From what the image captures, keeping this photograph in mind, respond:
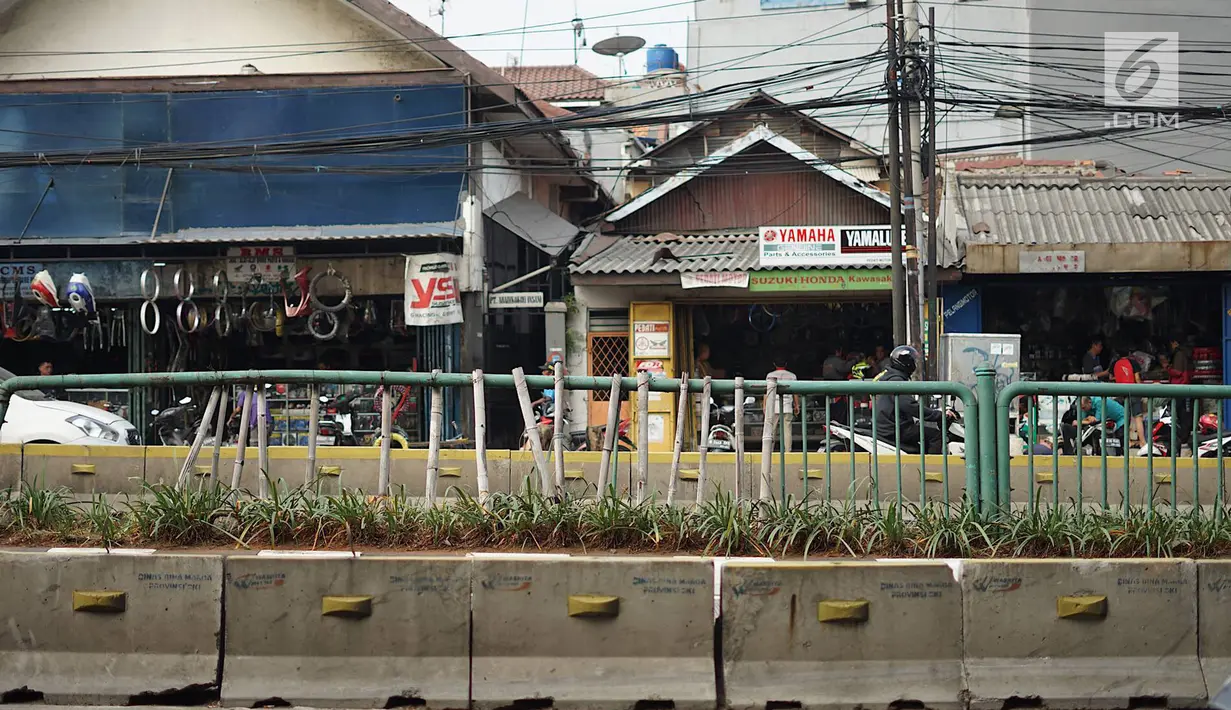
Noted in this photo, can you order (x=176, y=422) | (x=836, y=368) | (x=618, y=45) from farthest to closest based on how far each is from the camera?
(x=618, y=45), (x=836, y=368), (x=176, y=422)

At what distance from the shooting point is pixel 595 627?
5.61m

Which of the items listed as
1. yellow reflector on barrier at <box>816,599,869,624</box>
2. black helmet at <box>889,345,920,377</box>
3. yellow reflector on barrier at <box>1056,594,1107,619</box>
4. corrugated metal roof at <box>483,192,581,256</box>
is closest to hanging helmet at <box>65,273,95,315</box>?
corrugated metal roof at <box>483,192,581,256</box>

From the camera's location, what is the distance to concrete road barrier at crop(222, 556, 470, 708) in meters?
5.60

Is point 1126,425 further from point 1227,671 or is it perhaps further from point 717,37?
point 717,37

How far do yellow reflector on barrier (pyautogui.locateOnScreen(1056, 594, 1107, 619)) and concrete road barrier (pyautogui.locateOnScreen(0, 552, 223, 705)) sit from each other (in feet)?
13.7

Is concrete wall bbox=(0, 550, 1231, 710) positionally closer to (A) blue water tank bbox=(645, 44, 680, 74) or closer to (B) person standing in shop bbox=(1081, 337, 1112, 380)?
(B) person standing in shop bbox=(1081, 337, 1112, 380)

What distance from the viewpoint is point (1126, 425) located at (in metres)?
6.47

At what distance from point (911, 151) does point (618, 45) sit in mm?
21024

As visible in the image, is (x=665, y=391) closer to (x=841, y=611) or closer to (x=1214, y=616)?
(x=841, y=611)

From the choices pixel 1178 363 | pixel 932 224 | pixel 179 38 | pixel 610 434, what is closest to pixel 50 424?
pixel 610 434

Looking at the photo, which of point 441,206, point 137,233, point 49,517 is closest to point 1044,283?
point 441,206

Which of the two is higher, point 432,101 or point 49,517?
point 432,101

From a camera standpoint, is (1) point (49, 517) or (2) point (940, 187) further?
(2) point (940, 187)

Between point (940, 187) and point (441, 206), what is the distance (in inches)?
359
